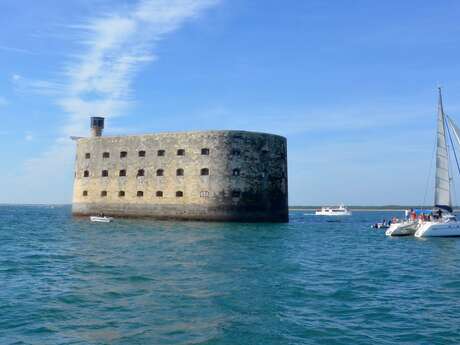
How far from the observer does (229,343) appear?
812 cm

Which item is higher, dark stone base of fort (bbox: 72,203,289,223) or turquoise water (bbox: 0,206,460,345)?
dark stone base of fort (bbox: 72,203,289,223)

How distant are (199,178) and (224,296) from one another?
27.1m

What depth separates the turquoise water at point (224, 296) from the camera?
8.62m

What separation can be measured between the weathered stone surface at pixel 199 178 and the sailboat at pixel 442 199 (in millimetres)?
12008

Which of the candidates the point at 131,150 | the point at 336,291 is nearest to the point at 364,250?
the point at 336,291

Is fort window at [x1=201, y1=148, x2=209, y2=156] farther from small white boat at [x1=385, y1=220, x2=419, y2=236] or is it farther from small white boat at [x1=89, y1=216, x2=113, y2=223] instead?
small white boat at [x1=385, y1=220, x2=419, y2=236]

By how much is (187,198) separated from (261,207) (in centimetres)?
552

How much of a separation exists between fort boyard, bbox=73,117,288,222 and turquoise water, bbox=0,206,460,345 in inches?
649

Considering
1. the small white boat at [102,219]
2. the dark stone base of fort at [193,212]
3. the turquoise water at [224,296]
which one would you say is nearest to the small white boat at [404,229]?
the dark stone base of fort at [193,212]

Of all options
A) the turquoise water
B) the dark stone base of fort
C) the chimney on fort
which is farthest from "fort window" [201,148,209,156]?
the turquoise water

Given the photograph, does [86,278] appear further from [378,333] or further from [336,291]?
[378,333]

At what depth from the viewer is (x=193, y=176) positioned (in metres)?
38.6

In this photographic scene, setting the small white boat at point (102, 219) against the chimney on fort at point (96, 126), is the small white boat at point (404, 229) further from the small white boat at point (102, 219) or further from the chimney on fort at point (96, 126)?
the chimney on fort at point (96, 126)

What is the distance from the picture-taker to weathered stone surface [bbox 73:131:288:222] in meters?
37.9
